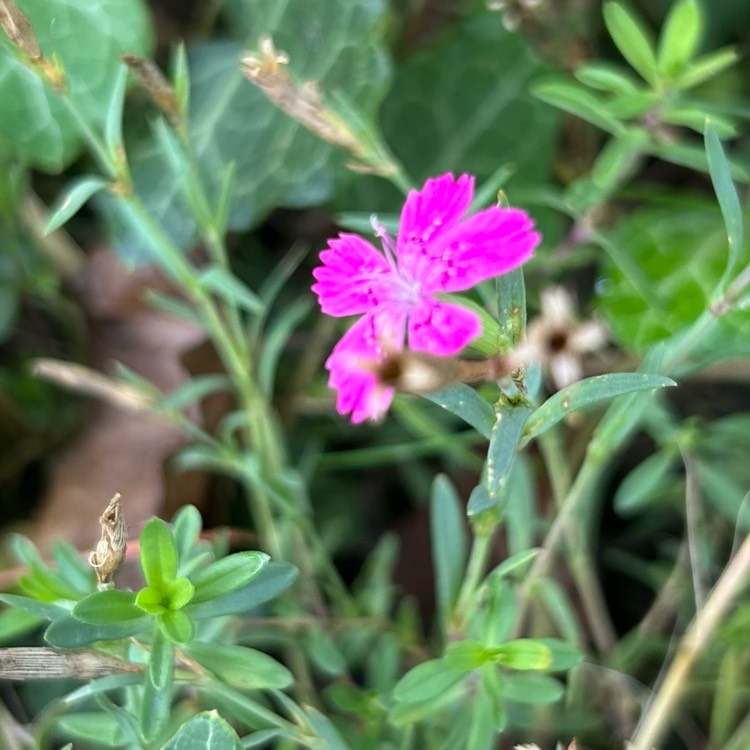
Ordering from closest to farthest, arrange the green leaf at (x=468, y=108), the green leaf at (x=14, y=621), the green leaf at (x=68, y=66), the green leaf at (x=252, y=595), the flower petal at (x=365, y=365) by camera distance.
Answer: the flower petal at (x=365, y=365) < the green leaf at (x=252, y=595) < the green leaf at (x=14, y=621) < the green leaf at (x=68, y=66) < the green leaf at (x=468, y=108)

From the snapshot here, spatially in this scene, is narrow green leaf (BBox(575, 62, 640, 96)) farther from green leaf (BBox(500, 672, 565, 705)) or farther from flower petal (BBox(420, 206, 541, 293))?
green leaf (BBox(500, 672, 565, 705))

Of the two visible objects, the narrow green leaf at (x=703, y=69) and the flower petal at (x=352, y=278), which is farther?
the narrow green leaf at (x=703, y=69)

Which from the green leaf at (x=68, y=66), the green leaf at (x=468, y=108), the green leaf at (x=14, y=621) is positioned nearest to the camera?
the green leaf at (x=14, y=621)

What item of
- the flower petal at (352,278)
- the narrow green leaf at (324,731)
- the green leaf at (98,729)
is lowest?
the green leaf at (98,729)

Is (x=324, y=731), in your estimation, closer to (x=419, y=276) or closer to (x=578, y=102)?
(x=419, y=276)

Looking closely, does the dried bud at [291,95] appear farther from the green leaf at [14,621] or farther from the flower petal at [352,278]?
the green leaf at [14,621]

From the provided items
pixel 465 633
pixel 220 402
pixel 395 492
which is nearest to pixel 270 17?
pixel 220 402

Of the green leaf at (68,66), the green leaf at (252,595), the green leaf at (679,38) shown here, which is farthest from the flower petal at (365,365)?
the green leaf at (68,66)
